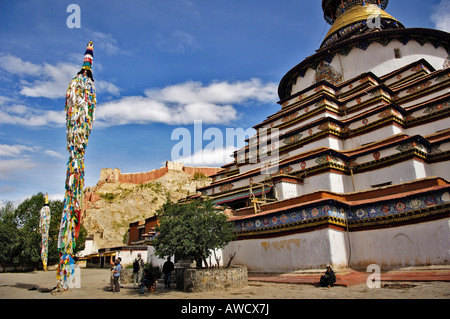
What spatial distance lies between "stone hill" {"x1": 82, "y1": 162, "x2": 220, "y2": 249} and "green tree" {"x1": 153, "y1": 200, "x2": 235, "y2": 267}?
41.9m

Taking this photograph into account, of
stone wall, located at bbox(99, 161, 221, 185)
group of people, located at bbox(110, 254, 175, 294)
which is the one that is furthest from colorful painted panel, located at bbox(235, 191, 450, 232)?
stone wall, located at bbox(99, 161, 221, 185)

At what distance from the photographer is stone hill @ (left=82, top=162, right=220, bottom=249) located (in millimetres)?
55094

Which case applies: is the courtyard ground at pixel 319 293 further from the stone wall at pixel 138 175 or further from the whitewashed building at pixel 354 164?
the stone wall at pixel 138 175

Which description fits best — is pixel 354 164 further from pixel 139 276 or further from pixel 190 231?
pixel 139 276

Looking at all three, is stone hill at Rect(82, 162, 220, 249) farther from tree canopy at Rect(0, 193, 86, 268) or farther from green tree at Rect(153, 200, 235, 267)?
green tree at Rect(153, 200, 235, 267)

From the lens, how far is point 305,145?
16.7 m

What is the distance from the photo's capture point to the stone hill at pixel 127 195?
55.1m

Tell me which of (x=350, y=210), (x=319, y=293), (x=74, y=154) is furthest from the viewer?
(x=350, y=210)

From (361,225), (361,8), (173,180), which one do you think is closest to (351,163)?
(361,225)

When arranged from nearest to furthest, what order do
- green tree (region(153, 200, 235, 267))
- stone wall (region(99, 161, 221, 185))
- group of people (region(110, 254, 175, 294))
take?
green tree (region(153, 200, 235, 267)) < group of people (region(110, 254, 175, 294)) < stone wall (region(99, 161, 221, 185))

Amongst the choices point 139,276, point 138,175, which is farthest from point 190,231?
point 138,175

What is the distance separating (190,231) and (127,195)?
61606mm

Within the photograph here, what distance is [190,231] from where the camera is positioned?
30.7ft
